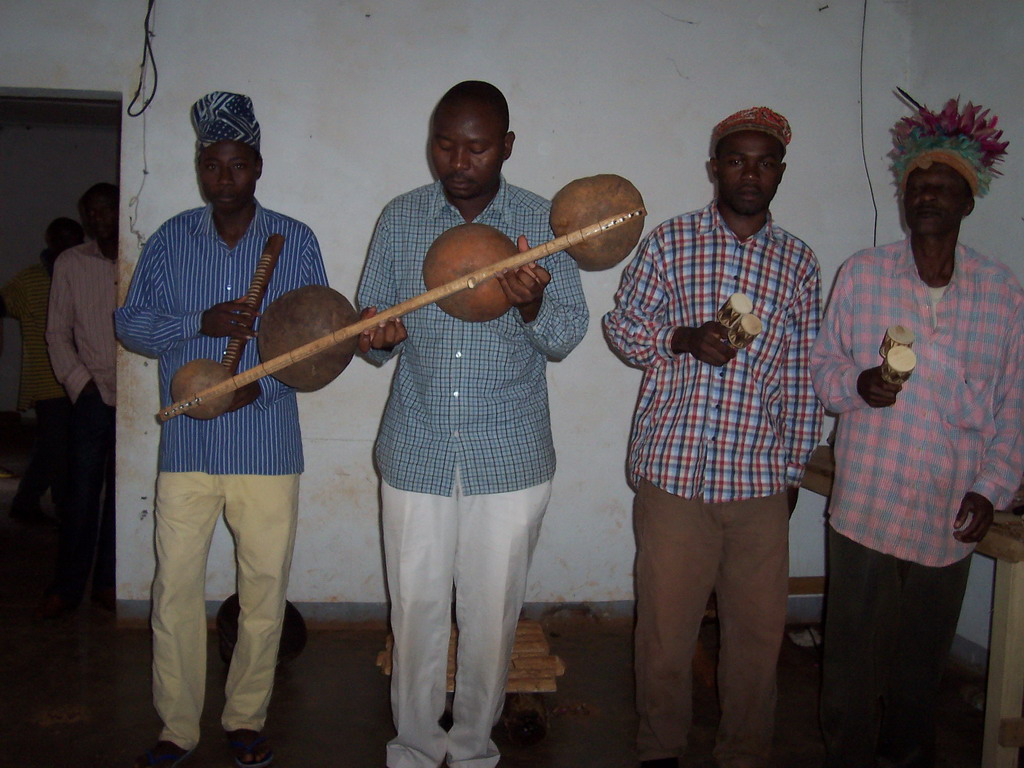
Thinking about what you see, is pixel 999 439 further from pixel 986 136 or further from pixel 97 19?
pixel 97 19

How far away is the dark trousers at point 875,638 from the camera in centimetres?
251

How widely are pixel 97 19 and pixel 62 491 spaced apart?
94.6 inches

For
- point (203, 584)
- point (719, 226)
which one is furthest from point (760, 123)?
point (203, 584)

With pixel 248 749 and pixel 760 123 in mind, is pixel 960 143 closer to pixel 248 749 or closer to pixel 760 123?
pixel 760 123

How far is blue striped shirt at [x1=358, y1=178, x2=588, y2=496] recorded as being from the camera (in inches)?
93.6

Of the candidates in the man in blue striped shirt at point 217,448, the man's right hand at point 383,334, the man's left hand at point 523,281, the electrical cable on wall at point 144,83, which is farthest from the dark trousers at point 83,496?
the man's left hand at point 523,281

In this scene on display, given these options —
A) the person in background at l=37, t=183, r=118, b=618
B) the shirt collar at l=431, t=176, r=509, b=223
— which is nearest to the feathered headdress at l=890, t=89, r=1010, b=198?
the shirt collar at l=431, t=176, r=509, b=223

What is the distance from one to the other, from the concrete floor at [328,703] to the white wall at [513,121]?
307 mm

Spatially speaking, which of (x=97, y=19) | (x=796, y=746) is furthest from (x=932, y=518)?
(x=97, y=19)

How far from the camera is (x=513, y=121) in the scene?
3.78 metres

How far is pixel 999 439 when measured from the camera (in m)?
2.50

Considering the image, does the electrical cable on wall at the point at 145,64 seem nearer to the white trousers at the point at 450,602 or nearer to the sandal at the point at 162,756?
the white trousers at the point at 450,602

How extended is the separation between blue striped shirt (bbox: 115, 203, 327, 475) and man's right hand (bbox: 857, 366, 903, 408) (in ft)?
5.76

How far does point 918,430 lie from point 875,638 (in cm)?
68
